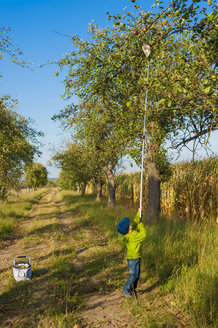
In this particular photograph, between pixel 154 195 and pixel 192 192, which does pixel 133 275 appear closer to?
pixel 154 195

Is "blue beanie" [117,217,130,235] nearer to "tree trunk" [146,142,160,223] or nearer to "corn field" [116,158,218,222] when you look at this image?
"tree trunk" [146,142,160,223]

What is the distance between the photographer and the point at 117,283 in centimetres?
596

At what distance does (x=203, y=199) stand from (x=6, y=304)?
907 centimetres

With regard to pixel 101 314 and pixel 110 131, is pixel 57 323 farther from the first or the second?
pixel 110 131

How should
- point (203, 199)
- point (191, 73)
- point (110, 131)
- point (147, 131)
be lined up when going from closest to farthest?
point (191, 73)
point (147, 131)
point (203, 199)
point (110, 131)

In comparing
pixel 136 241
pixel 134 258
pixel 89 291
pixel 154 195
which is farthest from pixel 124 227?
pixel 154 195

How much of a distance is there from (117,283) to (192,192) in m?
7.30

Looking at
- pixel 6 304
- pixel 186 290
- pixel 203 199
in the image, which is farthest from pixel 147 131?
pixel 6 304

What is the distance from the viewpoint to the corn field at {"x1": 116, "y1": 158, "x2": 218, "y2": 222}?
447 inches

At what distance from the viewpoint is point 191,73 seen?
5.75 meters

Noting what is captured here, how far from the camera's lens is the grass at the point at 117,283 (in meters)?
4.29

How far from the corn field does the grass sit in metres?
2.44

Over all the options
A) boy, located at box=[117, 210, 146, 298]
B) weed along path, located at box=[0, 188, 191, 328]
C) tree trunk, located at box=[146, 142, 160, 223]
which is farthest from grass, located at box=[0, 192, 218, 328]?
tree trunk, located at box=[146, 142, 160, 223]

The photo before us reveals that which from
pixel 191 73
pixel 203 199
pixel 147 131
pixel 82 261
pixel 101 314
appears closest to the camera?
pixel 101 314
